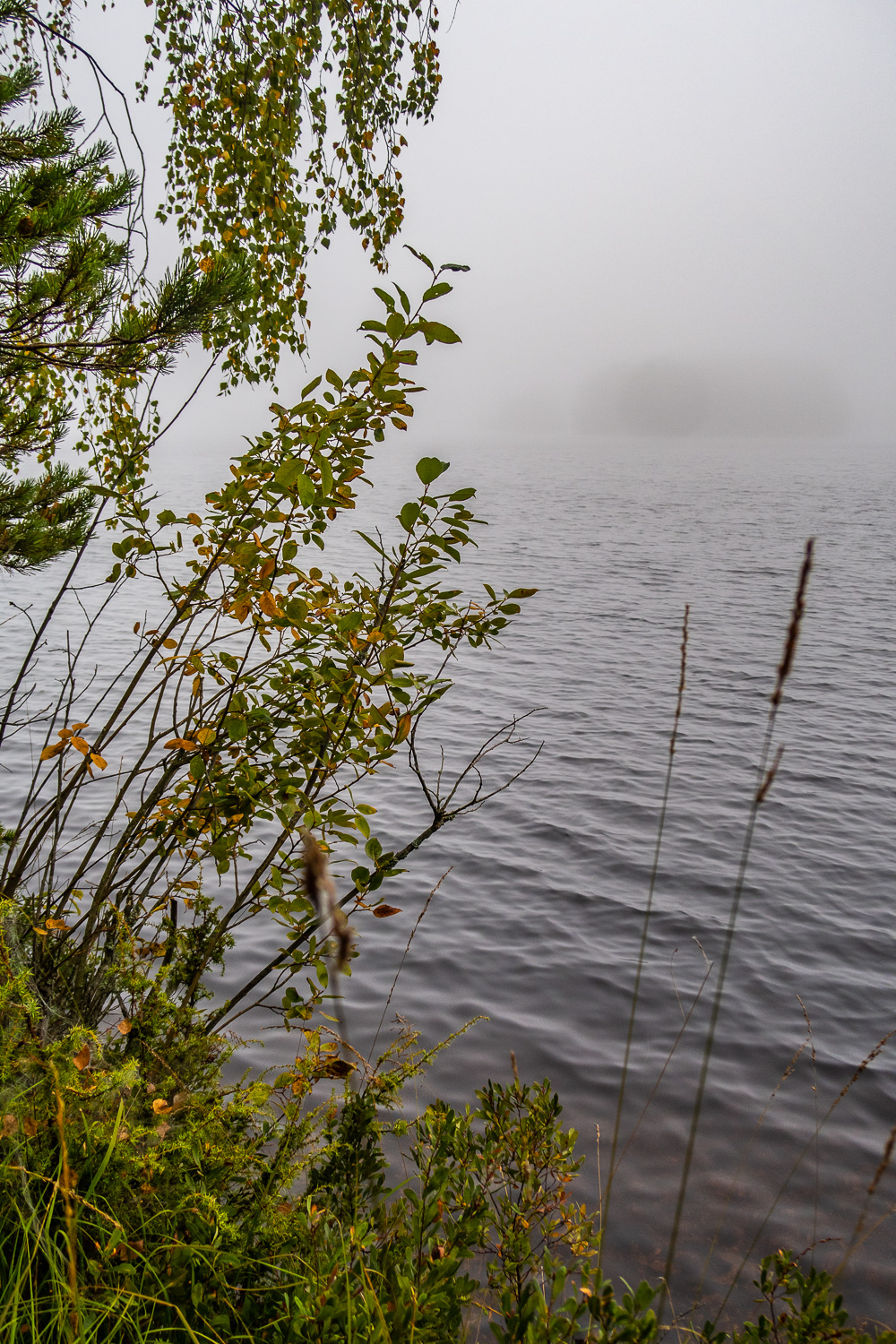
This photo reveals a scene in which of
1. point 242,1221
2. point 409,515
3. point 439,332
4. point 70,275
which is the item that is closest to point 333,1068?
point 242,1221

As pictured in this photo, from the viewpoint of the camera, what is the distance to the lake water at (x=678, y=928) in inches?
149

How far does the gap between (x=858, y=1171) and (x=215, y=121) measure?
610 centimetres

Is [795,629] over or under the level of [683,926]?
over

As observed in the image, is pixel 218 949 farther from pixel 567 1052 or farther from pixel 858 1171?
pixel 858 1171

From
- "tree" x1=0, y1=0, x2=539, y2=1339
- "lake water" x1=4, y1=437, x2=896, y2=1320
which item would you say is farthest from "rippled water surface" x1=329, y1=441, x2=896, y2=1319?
"tree" x1=0, y1=0, x2=539, y2=1339

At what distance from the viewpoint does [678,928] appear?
A: 5.76 meters

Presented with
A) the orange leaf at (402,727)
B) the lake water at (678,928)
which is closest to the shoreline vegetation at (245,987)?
the orange leaf at (402,727)

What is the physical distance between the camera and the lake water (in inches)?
149

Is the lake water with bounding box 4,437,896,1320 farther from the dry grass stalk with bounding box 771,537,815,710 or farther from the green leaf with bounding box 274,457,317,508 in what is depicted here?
the dry grass stalk with bounding box 771,537,815,710

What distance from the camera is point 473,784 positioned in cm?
815

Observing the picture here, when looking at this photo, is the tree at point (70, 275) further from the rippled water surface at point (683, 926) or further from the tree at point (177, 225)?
the rippled water surface at point (683, 926)

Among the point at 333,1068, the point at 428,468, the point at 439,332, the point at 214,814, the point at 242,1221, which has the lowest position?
the point at 242,1221

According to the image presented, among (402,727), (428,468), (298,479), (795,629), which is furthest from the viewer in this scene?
(402,727)

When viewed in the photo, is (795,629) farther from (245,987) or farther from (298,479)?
(245,987)
